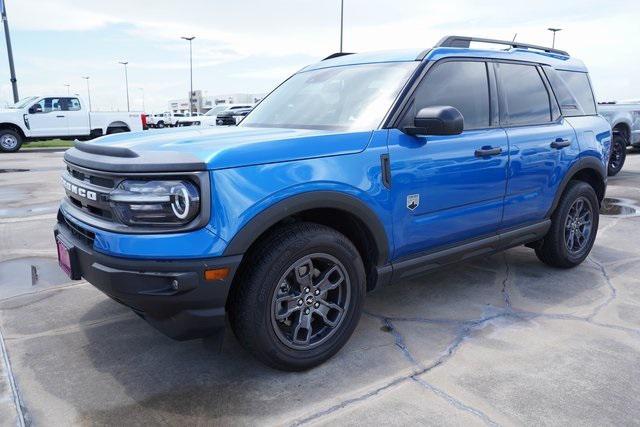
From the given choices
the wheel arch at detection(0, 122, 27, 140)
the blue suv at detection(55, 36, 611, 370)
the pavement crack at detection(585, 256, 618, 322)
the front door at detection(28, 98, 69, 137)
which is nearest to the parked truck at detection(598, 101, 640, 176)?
the pavement crack at detection(585, 256, 618, 322)

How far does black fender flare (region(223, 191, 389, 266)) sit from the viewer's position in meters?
2.48

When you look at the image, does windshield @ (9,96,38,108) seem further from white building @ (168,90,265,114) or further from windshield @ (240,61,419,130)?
white building @ (168,90,265,114)

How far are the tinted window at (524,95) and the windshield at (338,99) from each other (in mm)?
996

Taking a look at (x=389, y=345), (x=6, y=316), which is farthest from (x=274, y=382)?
(x=6, y=316)

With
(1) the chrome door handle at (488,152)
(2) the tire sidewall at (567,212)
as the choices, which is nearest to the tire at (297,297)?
(1) the chrome door handle at (488,152)

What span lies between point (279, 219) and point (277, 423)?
38.6 inches

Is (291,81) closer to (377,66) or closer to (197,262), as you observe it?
(377,66)

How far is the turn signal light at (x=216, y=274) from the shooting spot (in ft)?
7.89

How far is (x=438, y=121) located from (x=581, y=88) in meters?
2.78

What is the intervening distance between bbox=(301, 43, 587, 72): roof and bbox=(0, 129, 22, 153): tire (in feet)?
54.5

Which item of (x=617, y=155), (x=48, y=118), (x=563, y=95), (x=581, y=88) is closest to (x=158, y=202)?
(x=563, y=95)

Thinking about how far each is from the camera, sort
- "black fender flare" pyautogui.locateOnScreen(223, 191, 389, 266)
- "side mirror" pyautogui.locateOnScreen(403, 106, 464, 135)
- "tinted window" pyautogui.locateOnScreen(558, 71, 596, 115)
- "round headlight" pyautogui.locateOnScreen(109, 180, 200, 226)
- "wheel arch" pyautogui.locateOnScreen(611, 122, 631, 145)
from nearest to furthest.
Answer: "round headlight" pyautogui.locateOnScreen(109, 180, 200, 226), "black fender flare" pyautogui.locateOnScreen(223, 191, 389, 266), "side mirror" pyautogui.locateOnScreen(403, 106, 464, 135), "tinted window" pyautogui.locateOnScreen(558, 71, 596, 115), "wheel arch" pyautogui.locateOnScreen(611, 122, 631, 145)

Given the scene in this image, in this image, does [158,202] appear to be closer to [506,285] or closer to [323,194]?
[323,194]

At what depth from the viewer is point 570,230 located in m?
4.61
